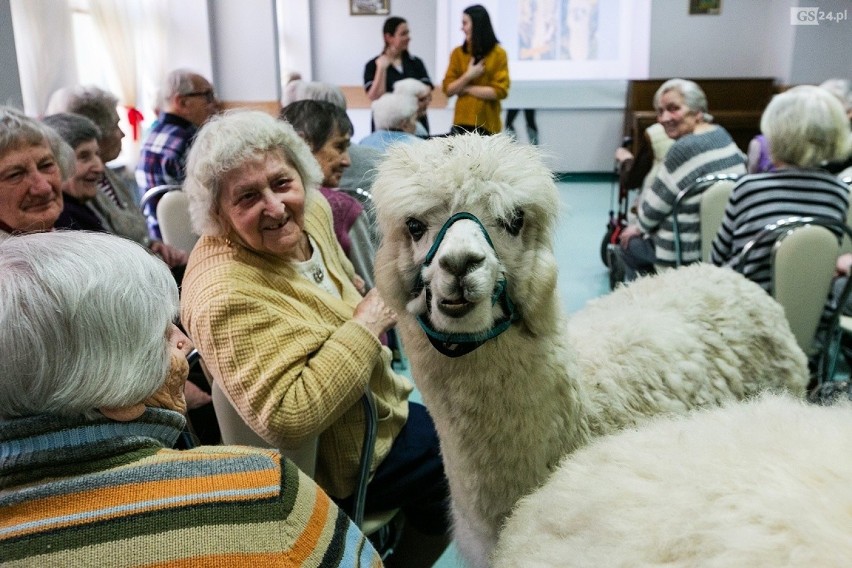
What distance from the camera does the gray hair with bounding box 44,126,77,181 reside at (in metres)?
2.40

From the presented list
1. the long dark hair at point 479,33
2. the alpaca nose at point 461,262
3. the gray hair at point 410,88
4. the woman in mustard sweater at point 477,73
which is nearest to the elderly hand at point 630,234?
the gray hair at point 410,88

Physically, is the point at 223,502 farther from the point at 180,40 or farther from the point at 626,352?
the point at 180,40

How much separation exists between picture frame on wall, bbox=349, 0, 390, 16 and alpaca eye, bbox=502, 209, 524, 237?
1124 centimetres

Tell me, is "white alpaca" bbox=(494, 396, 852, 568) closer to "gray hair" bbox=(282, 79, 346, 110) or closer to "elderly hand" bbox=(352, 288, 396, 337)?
"elderly hand" bbox=(352, 288, 396, 337)

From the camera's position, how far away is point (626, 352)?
1684mm

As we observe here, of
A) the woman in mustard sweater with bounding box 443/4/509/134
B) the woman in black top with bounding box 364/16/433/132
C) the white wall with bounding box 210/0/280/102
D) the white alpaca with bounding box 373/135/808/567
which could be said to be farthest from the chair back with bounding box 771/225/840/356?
the white wall with bounding box 210/0/280/102

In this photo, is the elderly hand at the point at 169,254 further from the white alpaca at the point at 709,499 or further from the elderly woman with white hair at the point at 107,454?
the white alpaca at the point at 709,499

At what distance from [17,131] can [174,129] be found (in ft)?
7.80

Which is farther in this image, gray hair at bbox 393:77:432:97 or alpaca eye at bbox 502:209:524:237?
gray hair at bbox 393:77:432:97

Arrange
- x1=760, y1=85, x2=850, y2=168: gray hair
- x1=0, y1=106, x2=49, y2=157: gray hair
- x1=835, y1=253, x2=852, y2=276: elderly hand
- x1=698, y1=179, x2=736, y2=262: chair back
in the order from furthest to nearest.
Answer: x1=698, y1=179, x2=736, y2=262: chair back, x1=835, y1=253, x2=852, y2=276: elderly hand, x1=760, y1=85, x2=850, y2=168: gray hair, x1=0, y1=106, x2=49, y2=157: gray hair

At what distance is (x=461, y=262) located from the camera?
126cm

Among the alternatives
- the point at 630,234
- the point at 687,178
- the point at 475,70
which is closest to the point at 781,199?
the point at 687,178

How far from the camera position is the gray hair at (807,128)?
3.02 metres
